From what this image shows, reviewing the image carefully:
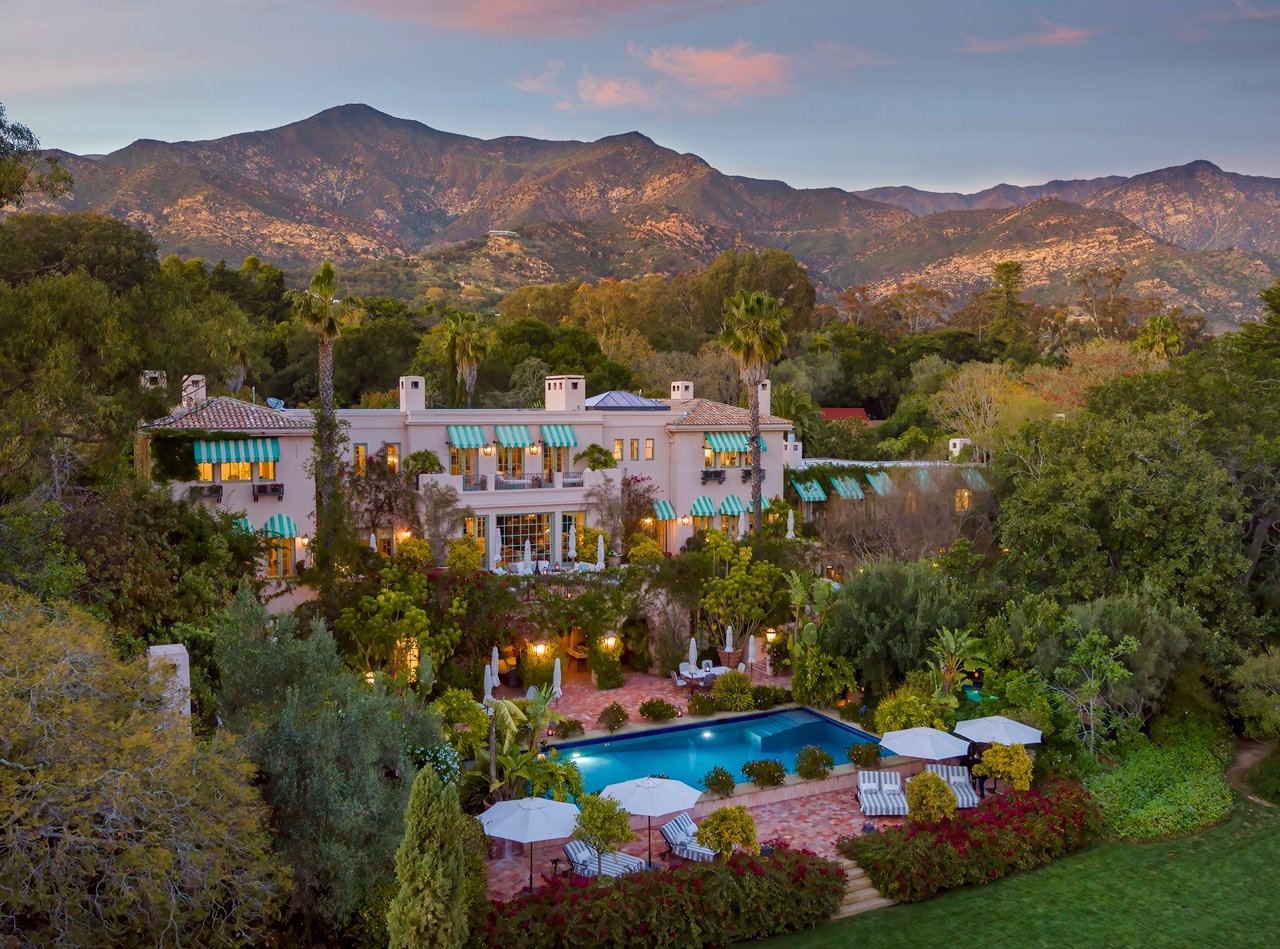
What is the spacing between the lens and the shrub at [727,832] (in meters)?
17.7

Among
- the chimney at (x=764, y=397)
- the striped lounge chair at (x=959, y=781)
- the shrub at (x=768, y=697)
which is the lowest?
the shrub at (x=768, y=697)

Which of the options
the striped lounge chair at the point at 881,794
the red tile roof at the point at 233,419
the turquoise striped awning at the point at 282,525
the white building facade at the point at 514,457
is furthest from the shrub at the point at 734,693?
the red tile roof at the point at 233,419

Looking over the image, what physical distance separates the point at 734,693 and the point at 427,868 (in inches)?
617

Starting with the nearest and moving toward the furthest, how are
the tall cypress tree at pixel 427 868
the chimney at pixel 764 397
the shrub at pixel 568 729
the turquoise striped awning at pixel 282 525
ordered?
the tall cypress tree at pixel 427 868
the shrub at pixel 568 729
the turquoise striped awning at pixel 282 525
the chimney at pixel 764 397

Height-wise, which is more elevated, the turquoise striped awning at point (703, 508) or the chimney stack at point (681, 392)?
the chimney stack at point (681, 392)

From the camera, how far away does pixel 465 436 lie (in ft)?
112

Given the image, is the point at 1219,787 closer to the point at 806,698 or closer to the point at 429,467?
the point at 806,698

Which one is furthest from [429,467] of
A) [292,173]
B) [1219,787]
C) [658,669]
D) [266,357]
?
[292,173]

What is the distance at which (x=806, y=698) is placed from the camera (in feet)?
90.7

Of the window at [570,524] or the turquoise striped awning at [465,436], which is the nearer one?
the turquoise striped awning at [465,436]

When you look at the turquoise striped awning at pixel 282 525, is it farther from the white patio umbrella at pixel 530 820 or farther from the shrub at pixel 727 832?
the shrub at pixel 727 832

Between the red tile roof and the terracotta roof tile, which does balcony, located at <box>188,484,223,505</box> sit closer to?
the red tile roof

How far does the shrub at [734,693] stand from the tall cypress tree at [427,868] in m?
14.9

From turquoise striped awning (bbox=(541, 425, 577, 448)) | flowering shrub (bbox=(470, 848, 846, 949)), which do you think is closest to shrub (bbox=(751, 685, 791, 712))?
flowering shrub (bbox=(470, 848, 846, 949))
